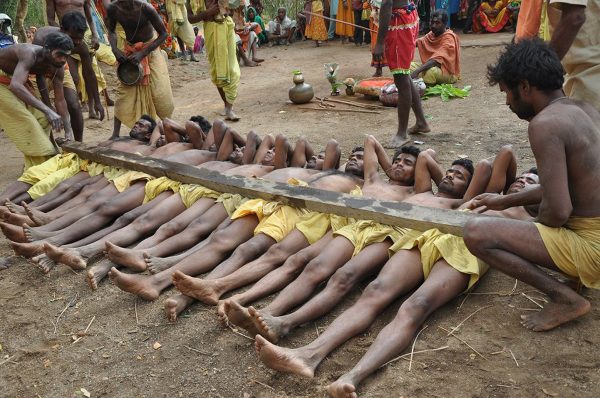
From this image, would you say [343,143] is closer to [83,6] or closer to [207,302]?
[207,302]

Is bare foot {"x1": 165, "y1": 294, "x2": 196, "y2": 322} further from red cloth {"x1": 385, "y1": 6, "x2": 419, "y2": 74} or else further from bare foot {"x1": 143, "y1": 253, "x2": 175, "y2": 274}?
red cloth {"x1": 385, "y1": 6, "x2": 419, "y2": 74}

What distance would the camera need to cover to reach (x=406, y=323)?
2.58 metres

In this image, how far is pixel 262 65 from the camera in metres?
12.6

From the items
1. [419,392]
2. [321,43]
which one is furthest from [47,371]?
[321,43]

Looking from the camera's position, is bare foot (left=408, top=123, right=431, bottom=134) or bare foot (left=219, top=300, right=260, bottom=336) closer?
bare foot (left=219, top=300, right=260, bottom=336)

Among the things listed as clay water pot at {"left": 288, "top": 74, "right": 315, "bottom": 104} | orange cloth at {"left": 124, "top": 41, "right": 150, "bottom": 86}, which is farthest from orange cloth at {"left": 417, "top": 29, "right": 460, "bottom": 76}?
orange cloth at {"left": 124, "top": 41, "right": 150, "bottom": 86}

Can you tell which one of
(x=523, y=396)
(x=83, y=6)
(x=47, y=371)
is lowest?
(x=47, y=371)

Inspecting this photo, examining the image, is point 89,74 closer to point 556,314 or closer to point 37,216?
point 37,216

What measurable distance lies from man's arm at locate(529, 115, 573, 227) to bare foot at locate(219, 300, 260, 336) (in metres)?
1.47

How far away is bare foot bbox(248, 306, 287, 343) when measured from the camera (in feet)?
8.64

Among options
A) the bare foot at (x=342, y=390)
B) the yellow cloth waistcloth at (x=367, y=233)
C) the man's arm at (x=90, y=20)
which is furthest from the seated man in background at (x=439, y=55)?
the bare foot at (x=342, y=390)

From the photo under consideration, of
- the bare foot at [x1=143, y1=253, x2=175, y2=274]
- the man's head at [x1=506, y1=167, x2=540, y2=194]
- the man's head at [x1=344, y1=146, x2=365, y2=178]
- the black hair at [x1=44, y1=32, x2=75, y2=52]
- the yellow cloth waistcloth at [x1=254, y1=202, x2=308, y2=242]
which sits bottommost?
the bare foot at [x1=143, y1=253, x2=175, y2=274]

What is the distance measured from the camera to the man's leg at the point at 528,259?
2566mm

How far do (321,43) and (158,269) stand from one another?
1249 cm
